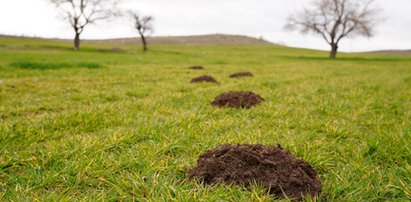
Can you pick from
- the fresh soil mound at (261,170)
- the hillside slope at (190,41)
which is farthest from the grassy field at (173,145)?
the hillside slope at (190,41)

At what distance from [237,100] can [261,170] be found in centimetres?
417

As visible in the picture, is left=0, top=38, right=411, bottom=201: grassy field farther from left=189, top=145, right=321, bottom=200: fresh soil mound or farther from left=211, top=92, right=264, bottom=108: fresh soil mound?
left=211, top=92, right=264, bottom=108: fresh soil mound

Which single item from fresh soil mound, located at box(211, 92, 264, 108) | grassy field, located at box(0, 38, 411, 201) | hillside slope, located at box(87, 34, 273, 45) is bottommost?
grassy field, located at box(0, 38, 411, 201)

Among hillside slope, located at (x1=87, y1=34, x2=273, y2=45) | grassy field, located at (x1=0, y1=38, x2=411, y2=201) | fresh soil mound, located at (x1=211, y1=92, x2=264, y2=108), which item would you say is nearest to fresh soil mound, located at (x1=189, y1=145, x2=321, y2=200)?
grassy field, located at (x1=0, y1=38, x2=411, y2=201)

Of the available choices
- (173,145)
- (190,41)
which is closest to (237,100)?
(173,145)

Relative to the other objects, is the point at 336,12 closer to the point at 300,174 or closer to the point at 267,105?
the point at 267,105

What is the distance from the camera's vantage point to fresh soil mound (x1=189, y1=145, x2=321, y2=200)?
2830 millimetres

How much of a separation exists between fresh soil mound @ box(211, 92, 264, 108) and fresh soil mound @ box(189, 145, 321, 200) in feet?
12.0

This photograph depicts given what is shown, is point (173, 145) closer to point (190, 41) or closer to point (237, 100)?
point (237, 100)

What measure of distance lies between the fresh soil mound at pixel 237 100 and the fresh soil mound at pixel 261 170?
3.67m

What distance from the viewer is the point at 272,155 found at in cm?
321

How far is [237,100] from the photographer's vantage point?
23.4 feet

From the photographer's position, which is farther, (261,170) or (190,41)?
(190,41)

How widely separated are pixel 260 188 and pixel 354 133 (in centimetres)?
291
